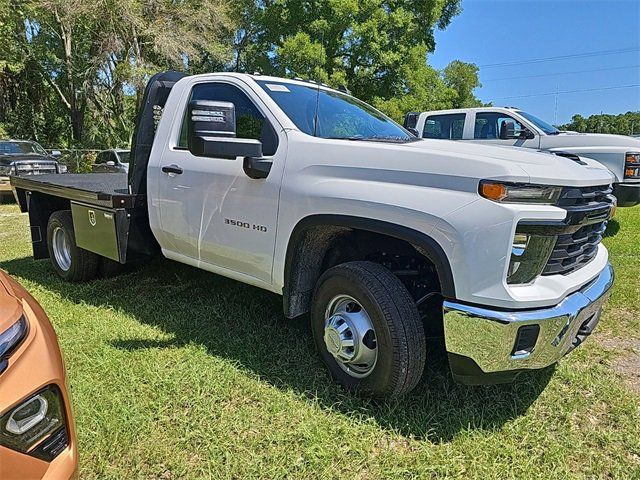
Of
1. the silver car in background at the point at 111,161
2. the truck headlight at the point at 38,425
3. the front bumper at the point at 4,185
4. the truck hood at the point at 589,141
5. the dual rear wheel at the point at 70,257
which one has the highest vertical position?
the truck hood at the point at 589,141

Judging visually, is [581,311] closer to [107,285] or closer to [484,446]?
[484,446]

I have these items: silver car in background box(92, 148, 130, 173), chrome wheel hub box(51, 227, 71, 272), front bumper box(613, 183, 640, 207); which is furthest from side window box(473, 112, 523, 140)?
silver car in background box(92, 148, 130, 173)

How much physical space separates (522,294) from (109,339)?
2897 millimetres

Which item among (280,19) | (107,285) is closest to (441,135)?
(107,285)

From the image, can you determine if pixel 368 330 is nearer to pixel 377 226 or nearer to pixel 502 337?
pixel 377 226

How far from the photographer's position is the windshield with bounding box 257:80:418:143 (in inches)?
131

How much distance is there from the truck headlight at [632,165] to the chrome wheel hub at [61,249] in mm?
7261

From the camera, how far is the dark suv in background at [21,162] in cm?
1309

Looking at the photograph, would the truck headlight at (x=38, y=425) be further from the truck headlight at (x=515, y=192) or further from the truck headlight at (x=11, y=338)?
the truck headlight at (x=515, y=192)

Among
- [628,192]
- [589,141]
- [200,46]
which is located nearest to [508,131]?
[589,141]

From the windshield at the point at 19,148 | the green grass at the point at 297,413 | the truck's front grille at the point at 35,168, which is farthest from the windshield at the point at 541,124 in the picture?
the windshield at the point at 19,148

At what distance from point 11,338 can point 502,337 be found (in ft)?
6.42

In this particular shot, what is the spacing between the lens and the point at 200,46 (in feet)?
66.3

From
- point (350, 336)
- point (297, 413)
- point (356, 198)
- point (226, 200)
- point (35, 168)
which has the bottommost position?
point (35, 168)
